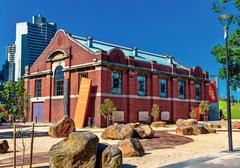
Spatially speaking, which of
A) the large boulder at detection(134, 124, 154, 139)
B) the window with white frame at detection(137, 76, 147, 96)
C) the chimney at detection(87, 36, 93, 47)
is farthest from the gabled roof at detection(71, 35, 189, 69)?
the large boulder at detection(134, 124, 154, 139)

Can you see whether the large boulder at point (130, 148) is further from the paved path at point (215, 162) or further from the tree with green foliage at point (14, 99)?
the tree with green foliage at point (14, 99)

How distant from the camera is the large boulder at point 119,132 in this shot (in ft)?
68.5

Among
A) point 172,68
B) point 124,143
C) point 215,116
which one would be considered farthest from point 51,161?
point 215,116

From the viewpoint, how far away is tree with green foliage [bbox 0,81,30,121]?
10500mm

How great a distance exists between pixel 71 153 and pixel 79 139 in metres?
0.48

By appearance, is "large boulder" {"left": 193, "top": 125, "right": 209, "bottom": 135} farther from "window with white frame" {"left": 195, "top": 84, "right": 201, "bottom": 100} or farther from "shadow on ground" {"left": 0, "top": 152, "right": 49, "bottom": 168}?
"window with white frame" {"left": 195, "top": 84, "right": 201, "bottom": 100}

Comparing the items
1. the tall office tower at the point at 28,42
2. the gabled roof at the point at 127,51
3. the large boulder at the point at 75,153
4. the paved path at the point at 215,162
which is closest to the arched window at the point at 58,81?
the gabled roof at the point at 127,51

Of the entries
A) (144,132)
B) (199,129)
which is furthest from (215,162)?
(199,129)

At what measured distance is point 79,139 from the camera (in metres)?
10.1

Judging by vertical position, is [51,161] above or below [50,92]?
below

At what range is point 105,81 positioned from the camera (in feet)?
133

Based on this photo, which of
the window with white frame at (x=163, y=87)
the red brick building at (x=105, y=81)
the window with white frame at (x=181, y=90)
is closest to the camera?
the red brick building at (x=105, y=81)

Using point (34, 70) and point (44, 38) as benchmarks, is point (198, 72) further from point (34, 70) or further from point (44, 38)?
point (44, 38)

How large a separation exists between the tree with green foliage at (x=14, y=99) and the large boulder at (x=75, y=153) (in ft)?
5.38
